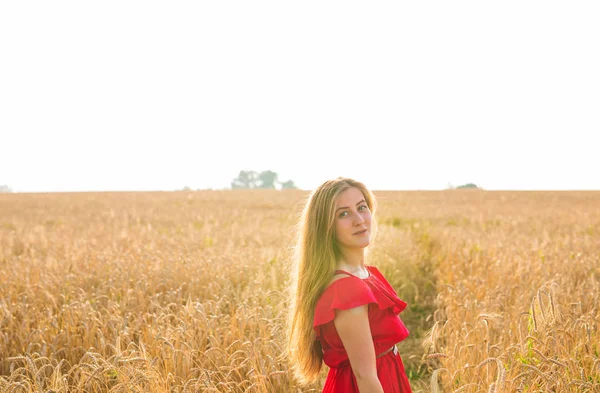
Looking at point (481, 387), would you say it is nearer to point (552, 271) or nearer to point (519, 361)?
point (519, 361)

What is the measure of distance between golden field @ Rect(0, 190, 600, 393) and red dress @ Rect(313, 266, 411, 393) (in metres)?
0.24

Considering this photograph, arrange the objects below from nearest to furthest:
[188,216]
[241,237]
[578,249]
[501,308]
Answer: [501,308] < [578,249] < [241,237] < [188,216]

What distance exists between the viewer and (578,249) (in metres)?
7.28

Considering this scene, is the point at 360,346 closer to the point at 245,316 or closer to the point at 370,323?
the point at 370,323

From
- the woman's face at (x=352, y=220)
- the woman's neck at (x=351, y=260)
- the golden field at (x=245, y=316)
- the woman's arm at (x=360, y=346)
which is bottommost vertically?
the golden field at (x=245, y=316)

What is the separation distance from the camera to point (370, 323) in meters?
2.13

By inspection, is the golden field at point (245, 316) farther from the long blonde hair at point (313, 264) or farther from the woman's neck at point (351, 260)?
the woman's neck at point (351, 260)

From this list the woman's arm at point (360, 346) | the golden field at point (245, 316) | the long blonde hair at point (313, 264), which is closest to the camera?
the woman's arm at point (360, 346)

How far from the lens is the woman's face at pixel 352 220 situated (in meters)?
2.19

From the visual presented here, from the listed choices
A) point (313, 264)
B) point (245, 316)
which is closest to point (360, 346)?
point (313, 264)

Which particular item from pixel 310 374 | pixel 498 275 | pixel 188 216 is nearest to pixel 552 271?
pixel 498 275

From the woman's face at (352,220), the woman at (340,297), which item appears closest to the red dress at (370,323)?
the woman at (340,297)

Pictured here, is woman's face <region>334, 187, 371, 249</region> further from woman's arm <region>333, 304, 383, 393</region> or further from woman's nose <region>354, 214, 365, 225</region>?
woman's arm <region>333, 304, 383, 393</region>

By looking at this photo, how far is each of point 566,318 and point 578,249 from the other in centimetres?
442
